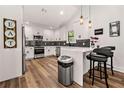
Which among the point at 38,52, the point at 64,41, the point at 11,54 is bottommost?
the point at 38,52

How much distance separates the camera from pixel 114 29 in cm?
354

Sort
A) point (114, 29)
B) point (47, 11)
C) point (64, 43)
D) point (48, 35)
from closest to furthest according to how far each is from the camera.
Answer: point (114, 29), point (47, 11), point (64, 43), point (48, 35)

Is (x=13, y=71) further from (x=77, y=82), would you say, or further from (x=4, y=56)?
(x=77, y=82)

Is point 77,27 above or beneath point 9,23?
above

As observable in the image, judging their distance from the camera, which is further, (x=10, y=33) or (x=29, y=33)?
(x=29, y=33)

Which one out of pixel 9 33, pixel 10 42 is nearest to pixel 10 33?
pixel 9 33

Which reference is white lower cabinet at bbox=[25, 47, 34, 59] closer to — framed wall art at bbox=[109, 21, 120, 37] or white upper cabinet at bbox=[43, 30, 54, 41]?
white upper cabinet at bbox=[43, 30, 54, 41]

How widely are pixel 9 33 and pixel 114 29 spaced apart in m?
3.47

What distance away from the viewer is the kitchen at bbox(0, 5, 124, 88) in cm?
257

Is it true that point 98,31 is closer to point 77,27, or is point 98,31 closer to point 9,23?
point 77,27

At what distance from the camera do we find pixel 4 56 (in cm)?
264

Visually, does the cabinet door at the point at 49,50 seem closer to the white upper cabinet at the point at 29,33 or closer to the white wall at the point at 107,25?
the white upper cabinet at the point at 29,33

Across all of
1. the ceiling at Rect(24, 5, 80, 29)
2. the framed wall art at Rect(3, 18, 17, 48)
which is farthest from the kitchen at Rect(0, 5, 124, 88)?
the framed wall art at Rect(3, 18, 17, 48)

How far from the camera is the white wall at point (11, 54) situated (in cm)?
260
